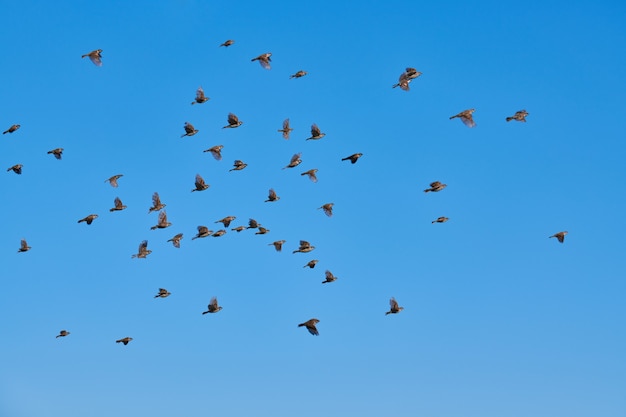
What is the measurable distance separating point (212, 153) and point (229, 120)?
2.79 meters

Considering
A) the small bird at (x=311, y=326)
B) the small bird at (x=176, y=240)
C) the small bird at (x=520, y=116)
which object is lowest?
the small bird at (x=311, y=326)

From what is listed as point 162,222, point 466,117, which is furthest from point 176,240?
point 466,117

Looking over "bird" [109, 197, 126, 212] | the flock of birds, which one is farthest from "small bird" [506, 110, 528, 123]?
"bird" [109, 197, 126, 212]

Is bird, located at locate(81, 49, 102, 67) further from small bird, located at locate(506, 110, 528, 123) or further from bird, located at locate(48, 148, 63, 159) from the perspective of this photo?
small bird, located at locate(506, 110, 528, 123)

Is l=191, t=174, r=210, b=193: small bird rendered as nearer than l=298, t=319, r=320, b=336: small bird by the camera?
No

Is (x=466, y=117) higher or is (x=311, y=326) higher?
(x=466, y=117)

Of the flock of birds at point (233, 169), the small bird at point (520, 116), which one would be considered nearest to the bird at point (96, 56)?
the flock of birds at point (233, 169)

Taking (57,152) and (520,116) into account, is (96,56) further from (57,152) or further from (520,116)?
(520,116)

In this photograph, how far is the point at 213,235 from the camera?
95500mm

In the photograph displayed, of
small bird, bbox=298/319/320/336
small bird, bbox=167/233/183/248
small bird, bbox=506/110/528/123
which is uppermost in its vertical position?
small bird, bbox=506/110/528/123

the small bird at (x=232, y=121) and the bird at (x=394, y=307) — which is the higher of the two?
the small bird at (x=232, y=121)

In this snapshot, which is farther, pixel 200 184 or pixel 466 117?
pixel 200 184

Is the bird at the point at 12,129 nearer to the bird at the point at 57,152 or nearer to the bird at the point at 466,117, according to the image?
the bird at the point at 57,152

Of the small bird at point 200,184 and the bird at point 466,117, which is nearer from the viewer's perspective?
the bird at point 466,117
